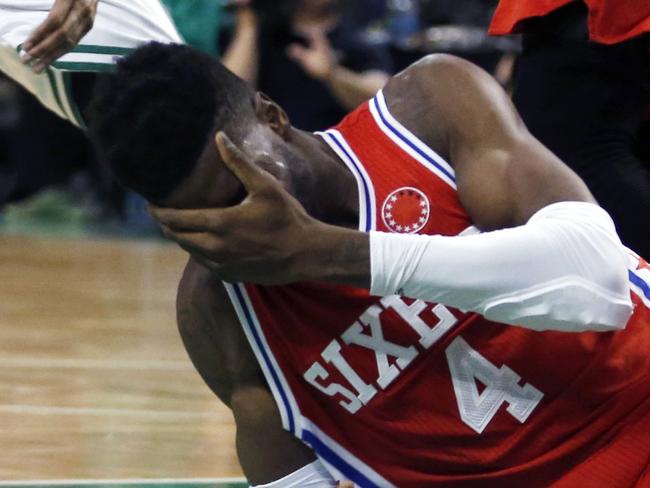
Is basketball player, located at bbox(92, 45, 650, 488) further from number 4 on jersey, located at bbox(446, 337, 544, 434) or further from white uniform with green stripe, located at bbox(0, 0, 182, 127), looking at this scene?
white uniform with green stripe, located at bbox(0, 0, 182, 127)

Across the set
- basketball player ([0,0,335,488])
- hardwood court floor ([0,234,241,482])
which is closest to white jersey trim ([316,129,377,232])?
basketball player ([0,0,335,488])

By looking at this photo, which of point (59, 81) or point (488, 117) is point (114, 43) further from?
point (488, 117)

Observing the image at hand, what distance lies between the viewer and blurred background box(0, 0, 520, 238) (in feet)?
22.7

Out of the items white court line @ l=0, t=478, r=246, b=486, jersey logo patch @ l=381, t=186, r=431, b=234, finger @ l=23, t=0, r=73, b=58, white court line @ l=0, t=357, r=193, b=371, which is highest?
jersey logo patch @ l=381, t=186, r=431, b=234

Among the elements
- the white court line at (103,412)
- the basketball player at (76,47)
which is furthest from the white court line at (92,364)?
the basketball player at (76,47)

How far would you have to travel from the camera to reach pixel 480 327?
2.12m

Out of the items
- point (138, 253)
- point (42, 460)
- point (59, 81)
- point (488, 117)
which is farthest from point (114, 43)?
point (138, 253)

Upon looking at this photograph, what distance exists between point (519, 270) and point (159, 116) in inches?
19.9

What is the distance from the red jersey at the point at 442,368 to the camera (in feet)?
6.91

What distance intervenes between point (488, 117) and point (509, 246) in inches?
12.8

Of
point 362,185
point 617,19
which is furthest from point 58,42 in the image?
point 617,19

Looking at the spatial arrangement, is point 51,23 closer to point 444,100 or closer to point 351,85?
point 444,100

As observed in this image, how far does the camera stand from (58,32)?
2562mm

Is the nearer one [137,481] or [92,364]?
[137,481]
